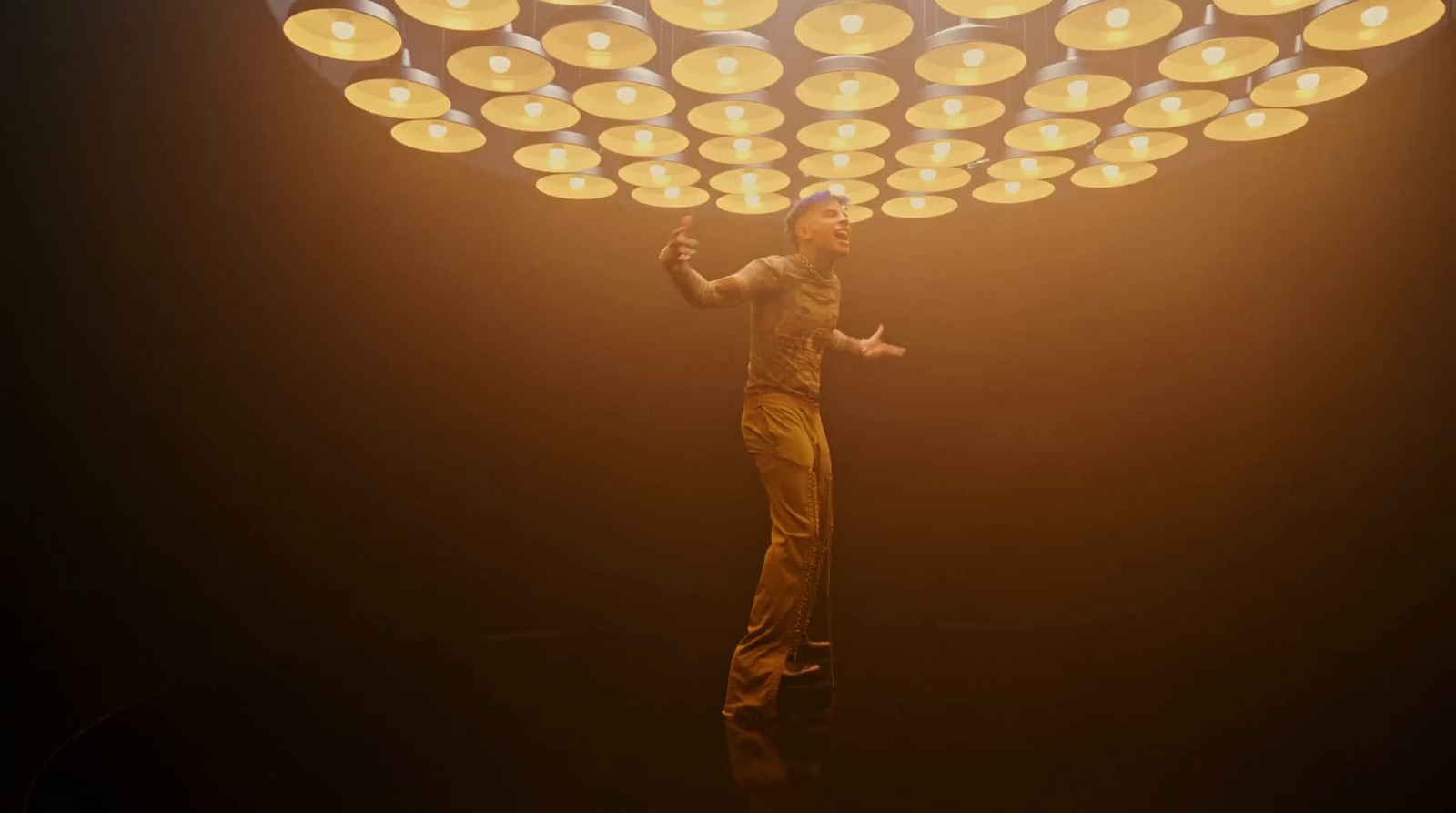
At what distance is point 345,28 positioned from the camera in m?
2.82

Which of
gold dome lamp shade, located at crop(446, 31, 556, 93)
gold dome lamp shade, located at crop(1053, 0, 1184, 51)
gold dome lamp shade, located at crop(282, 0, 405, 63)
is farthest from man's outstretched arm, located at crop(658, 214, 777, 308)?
gold dome lamp shade, located at crop(1053, 0, 1184, 51)

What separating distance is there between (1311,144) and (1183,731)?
112 inches

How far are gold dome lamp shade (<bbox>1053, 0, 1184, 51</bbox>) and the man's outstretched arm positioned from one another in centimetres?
124

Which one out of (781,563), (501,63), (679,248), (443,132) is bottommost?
(781,563)

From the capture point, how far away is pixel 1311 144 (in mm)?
4379

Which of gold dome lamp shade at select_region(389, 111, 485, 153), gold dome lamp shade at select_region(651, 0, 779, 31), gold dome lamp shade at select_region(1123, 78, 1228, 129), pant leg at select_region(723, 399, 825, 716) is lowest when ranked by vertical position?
pant leg at select_region(723, 399, 825, 716)

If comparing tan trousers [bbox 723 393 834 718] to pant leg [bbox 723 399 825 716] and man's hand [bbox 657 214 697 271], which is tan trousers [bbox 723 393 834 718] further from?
man's hand [bbox 657 214 697 271]

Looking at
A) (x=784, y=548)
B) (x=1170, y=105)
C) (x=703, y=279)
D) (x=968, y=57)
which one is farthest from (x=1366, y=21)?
(x=784, y=548)

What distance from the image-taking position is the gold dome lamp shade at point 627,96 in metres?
3.06

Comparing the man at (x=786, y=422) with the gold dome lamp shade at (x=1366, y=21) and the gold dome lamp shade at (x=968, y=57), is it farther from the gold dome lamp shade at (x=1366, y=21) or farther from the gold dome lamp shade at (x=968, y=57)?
the gold dome lamp shade at (x=1366, y=21)

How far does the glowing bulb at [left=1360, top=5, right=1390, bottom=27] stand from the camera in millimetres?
2662

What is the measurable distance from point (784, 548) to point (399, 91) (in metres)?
2.00

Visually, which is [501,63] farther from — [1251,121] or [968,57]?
[1251,121]

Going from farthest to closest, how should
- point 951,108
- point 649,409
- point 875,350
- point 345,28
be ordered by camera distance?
1. point 649,409
2. point 875,350
3. point 951,108
4. point 345,28
